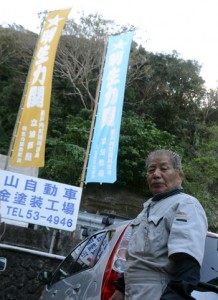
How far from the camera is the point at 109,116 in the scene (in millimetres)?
11234

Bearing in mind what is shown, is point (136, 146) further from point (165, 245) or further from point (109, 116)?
point (165, 245)

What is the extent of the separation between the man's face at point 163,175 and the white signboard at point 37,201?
20.6 feet

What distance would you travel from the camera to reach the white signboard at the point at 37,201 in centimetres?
820

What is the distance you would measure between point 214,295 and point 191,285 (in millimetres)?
984

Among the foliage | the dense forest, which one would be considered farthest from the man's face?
the foliage

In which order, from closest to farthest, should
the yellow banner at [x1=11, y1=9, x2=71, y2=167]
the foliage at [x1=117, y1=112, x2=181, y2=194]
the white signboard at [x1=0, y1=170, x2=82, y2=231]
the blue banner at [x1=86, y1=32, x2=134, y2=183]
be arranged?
the white signboard at [x1=0, y1=170, x2=82, y2=231]
the yellow banner at [x1=11, y1=9, x2=71, y2=167]
the blue banner at [x1=86, y1=32, x2=134, y2=183]
the foliage at [x1=117, y1=112, x2=181, y2=194]

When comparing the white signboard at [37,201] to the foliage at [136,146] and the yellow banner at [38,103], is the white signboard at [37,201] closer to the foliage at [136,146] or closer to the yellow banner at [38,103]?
the yellow banner at [38,103]

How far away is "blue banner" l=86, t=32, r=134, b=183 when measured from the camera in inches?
430

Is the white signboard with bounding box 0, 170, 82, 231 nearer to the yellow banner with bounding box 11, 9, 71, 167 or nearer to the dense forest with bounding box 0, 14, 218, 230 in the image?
the yellow banner with bounding box 11, 9, 71, 167

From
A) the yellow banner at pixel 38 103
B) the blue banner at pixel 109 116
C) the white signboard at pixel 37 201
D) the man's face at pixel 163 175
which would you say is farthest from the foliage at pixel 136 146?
the man's face at pixel 163 175

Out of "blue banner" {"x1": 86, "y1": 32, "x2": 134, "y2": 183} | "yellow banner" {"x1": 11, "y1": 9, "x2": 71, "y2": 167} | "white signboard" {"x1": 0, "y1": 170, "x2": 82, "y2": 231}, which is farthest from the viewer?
"blue banner" {"x1": 86, "y1": 32, "x2": 134, "y2": 183}

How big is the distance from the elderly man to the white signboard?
621 cm

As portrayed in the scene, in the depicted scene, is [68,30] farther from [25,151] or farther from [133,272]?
[133,272]

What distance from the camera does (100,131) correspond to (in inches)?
446
